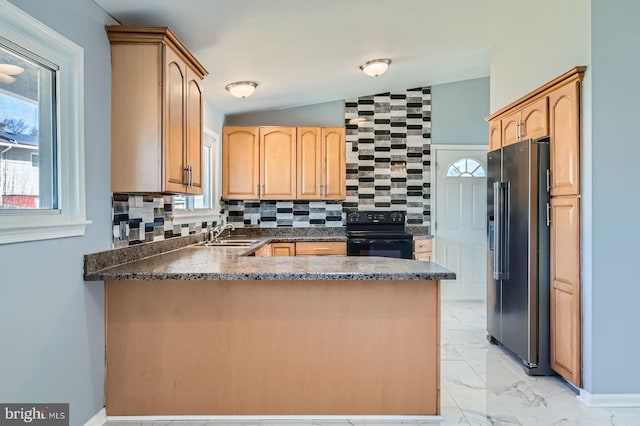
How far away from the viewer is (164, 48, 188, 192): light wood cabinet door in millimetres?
2240

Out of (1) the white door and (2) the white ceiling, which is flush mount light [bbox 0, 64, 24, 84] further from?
(1) the white door

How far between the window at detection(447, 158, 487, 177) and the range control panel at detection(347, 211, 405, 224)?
870mm

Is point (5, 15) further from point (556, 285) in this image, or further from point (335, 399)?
point (556, 285)

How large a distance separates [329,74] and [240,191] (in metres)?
1.63

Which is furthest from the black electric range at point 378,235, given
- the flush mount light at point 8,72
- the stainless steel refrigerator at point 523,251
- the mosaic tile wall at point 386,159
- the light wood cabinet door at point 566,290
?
the flush mount light at point 8,72

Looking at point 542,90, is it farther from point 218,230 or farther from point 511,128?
point 218,230

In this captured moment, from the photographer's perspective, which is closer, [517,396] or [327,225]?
[517,396]

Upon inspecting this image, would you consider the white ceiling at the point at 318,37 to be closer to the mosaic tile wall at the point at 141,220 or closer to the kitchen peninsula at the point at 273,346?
the mosaic tile wall at the point at 141,220

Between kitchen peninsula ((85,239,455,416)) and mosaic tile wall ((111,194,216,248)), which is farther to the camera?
mosaic tile wall ((111,194,216,248))

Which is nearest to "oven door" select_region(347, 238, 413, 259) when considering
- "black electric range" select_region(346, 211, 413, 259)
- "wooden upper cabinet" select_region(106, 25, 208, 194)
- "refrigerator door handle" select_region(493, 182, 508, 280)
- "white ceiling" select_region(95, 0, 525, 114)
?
"black electric range" select_region(346, 211, 413, 259)

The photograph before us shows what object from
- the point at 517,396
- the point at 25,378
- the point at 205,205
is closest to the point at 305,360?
the point at 25,378

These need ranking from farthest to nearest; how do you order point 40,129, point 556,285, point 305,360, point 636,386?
point 556,285
point 636,386
point 305,360
point 40,129

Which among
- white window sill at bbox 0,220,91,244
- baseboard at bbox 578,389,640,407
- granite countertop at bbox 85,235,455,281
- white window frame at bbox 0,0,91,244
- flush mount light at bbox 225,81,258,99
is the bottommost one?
baseboard at bbox 578,389,640,407

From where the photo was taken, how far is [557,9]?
9.13 ft
